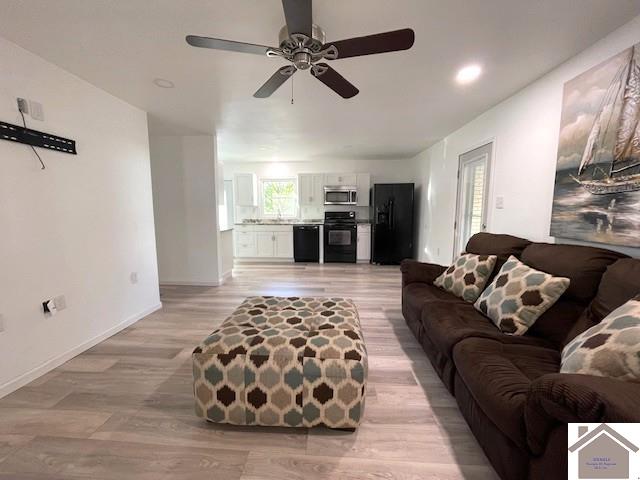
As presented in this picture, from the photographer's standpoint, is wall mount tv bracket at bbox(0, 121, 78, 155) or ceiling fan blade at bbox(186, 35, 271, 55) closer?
ceiling fan blade at bbox(186, 35, 271, 55)

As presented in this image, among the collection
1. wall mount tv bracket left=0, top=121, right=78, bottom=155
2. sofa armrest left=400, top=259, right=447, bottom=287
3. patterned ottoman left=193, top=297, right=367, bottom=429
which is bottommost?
patterned ottoman left=193, top=297, right=367, bottom=429

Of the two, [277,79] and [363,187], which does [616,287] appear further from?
[363,187]

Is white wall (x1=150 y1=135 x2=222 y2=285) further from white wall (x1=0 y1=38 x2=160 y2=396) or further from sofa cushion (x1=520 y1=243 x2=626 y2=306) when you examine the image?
sofa cushion (x1=520 y1=243 x2=626 y2=306)

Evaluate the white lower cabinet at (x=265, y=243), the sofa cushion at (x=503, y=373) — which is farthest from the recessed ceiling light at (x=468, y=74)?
the white lower cabinet at (x=265, y=243)

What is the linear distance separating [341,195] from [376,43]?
480 cm

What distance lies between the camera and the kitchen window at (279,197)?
671cm

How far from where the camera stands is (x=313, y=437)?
1.49 metres

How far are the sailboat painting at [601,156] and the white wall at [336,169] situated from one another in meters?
4.24

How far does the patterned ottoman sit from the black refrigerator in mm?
4489

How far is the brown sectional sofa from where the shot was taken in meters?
0.88

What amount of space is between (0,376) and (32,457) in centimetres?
81

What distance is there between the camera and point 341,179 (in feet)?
20.3

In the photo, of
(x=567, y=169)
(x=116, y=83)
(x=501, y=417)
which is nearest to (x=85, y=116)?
(x=116, y=83)

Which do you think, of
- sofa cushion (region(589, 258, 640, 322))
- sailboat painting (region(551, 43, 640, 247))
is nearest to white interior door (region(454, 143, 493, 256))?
sailboat painting (region(551, 43, 640, 247))
